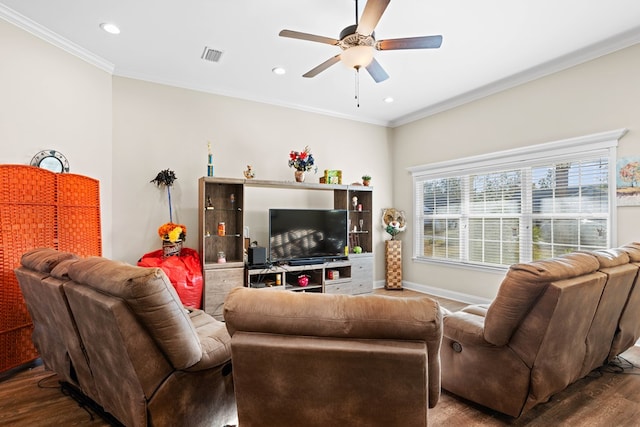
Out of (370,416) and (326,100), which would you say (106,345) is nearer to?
(370,416)

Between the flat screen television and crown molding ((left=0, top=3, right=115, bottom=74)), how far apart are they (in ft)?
8.33

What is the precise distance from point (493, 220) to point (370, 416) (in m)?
4.01

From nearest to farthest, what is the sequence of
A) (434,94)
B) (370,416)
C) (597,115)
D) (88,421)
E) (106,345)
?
(370,416) < (106,345) < (88,421) < (597,115) < (434,94)

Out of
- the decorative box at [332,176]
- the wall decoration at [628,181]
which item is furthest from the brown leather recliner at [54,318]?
the wall decoration at [628,181]

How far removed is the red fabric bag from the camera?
3484 millimetres

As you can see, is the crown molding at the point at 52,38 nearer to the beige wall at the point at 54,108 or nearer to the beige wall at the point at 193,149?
the beige wall at the point at 54,108

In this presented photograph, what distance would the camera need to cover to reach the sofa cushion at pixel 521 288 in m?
1.65

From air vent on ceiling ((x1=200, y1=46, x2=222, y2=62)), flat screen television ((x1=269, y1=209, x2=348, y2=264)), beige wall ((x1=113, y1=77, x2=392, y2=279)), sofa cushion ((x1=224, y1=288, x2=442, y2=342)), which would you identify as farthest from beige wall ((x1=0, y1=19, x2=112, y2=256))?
sofa cushion ((x1=224, y1=288, x2=442, y2=342))

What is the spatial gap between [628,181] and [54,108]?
19.0 feet

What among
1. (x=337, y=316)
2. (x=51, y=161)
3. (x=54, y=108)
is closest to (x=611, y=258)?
(x=337, y=316)

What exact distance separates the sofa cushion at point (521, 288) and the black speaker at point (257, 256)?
2.79 m

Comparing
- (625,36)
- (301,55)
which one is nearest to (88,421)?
(301,55)

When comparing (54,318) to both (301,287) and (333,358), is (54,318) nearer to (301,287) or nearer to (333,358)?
(333,358)

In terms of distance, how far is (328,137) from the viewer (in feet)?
17.4
